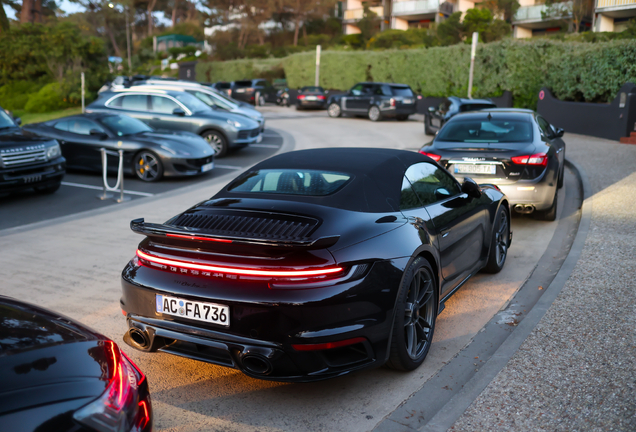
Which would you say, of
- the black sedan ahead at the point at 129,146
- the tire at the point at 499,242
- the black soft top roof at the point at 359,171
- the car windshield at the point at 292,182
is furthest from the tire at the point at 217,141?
the car windshield at the point at 292,182

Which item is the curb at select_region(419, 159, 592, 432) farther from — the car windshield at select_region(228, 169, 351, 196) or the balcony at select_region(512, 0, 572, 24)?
the balcony at select_region(512, 0, 572, 24)

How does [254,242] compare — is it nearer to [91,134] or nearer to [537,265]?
[537,265]

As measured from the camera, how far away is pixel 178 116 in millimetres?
15352

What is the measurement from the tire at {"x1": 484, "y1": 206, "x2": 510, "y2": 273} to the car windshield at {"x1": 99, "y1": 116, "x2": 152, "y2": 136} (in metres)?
8.64

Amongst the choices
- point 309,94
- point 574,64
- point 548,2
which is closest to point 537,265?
point 574,64

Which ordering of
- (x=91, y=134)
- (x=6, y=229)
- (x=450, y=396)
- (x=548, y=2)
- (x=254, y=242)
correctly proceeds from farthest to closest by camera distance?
(x=548, y=2) < (x=91, y=134) < (x=6, y=229) < (x=450, y=396) < (x=254, y=242)

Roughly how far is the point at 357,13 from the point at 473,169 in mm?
56716

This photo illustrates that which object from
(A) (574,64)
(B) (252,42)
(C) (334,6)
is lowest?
(A) (574,64)

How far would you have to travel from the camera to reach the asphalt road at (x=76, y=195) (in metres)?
9.23

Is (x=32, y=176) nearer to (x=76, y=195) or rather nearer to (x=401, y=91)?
(x=76, y=195)

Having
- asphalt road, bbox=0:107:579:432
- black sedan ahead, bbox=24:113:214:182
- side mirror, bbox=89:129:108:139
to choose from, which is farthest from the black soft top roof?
side mirror, bbox=89:129:108:139

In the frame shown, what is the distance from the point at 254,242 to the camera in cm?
333

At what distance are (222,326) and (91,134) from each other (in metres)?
10.1

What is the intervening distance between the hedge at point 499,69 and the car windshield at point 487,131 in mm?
11732
